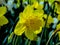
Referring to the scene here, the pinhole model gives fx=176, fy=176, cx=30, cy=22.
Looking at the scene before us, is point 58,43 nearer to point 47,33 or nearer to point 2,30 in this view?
point 47,33

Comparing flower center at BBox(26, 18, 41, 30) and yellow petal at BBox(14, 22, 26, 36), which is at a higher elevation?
Result: flower center at BBox(26, 18, 41, 30)

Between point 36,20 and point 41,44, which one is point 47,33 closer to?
point 41,44

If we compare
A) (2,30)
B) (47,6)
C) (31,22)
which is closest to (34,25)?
(31,22)

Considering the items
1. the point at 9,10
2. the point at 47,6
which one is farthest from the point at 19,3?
the point at 47,6

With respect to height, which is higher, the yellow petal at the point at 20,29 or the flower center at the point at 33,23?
the flower center at the point at 33,23

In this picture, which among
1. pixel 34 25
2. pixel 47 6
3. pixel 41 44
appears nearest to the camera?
pixel 34 25

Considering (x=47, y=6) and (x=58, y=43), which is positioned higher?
(x=47, y=6)

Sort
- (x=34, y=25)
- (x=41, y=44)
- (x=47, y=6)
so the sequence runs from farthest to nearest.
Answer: (x=47, y=6) < (x=41, y=44) < (x=34, y=25)

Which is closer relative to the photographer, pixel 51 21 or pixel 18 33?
pixel 18 33

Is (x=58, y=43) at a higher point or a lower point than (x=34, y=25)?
lower
